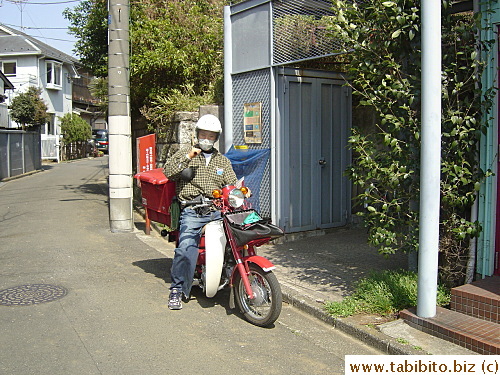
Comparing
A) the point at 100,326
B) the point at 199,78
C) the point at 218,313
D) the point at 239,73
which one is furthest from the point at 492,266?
the point at 199,78

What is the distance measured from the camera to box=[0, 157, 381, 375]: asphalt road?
4.02 m

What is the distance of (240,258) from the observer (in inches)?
199

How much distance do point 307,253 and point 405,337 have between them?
3.14 metres

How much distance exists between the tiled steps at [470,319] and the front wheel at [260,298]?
120cm

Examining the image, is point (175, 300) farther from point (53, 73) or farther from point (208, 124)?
point (53, 73)

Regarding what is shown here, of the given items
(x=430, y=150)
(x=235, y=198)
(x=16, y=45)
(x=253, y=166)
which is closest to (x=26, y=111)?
(x=16, y=45)

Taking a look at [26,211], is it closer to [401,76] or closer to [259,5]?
[259,5]

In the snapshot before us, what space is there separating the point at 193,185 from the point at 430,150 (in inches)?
98.9

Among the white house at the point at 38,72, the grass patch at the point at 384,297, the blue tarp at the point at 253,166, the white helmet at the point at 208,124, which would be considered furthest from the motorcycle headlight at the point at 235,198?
the white house at the point at 38,72

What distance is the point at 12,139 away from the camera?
2180 cm

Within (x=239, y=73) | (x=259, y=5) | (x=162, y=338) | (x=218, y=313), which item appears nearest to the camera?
(x=162, y=338)

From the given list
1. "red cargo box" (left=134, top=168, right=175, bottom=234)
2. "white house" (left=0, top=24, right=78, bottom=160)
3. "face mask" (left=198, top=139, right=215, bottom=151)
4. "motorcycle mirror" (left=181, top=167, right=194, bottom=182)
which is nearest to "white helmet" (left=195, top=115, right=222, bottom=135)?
"face mask" (left=198, top=139, right=215, bottom=151)

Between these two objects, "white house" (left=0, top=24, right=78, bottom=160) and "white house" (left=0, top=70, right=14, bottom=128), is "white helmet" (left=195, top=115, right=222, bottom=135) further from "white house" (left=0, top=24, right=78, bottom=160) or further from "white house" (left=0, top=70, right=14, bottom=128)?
"white house" (left=0, top=24, right=78, bottom=160)

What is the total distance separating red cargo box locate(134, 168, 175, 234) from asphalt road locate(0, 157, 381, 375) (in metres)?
0.78
